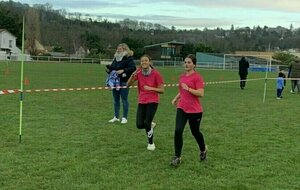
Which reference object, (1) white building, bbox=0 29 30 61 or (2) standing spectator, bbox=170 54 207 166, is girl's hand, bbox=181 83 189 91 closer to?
(2) standing spectator, bbox=170 54 207 166

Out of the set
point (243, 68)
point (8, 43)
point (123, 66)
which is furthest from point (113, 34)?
point (123, 66)

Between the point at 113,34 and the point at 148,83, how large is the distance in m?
112

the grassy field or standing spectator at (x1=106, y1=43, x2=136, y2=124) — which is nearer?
the grassy field

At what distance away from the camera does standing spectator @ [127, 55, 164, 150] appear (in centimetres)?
801

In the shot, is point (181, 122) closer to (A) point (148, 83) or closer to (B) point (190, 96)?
(B) point (190, 96)

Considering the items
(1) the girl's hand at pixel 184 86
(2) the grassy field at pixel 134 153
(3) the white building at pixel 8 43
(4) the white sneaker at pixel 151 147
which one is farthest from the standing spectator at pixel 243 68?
(3) the white building at pixel 8 43

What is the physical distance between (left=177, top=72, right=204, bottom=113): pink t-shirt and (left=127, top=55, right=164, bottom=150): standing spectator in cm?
91

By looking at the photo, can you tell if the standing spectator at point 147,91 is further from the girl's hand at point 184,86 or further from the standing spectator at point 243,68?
the standing spectator at point 243,68

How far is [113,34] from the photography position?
118938mm

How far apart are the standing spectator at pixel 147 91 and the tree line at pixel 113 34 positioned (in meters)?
83.6

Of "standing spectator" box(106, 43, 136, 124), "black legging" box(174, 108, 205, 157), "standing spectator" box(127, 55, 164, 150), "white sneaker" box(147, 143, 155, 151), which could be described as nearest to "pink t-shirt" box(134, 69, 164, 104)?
"standing spectator" box(127, 55, 164, 150)

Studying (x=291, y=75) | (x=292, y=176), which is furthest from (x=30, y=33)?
(x=292, y=176)

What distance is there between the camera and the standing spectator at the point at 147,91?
801 centimetres

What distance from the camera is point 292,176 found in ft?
22.1
